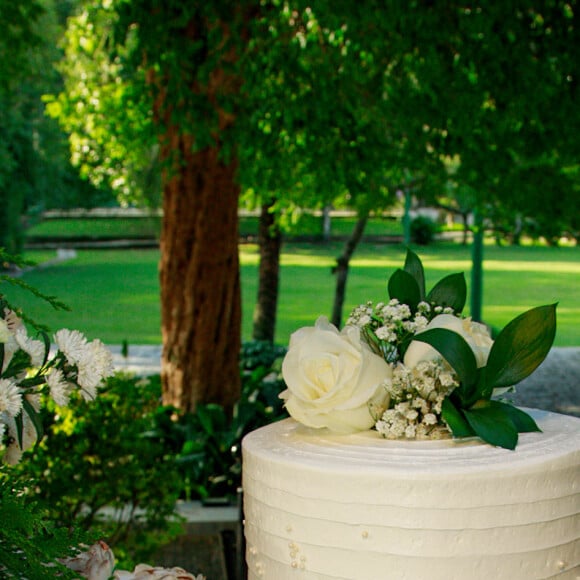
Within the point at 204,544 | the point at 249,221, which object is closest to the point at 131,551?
the point at 204,544

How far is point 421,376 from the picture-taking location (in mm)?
1547

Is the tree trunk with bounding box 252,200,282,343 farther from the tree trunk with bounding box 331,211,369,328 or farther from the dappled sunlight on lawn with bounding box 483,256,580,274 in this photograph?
the dappled sunlight on lawn with bounding box 483,256,580,274

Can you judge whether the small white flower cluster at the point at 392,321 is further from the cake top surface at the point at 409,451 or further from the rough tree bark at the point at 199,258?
the rough tree bark at the point at 199,258

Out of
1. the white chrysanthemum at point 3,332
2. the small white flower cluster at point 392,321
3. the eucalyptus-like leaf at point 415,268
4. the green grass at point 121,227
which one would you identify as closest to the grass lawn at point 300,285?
the green grass at point 121,227

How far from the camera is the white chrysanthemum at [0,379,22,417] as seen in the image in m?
1.38

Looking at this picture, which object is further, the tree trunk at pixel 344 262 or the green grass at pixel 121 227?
the green grass at pixel 121 227

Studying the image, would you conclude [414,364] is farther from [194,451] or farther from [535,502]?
[194,451]

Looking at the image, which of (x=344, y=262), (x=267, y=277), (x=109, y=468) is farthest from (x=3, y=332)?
(x=344, y=262)

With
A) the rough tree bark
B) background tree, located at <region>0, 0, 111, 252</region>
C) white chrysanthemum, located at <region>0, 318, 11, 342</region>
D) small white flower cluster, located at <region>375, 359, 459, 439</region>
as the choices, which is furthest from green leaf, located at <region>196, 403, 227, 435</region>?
background tree, located at <region>0, 0, 111, 252</region>

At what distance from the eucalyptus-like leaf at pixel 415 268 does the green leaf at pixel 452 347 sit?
262 mm

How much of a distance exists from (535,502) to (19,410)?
762 mm

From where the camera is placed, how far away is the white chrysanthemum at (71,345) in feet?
5.04

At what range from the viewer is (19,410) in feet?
4.86

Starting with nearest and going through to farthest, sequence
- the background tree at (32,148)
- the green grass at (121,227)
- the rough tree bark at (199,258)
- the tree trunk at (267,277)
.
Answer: the rough tree bark at (199,258)
the tree trunk at (267,277)
the background tree at (32,148)
the green grass at (121,227)
